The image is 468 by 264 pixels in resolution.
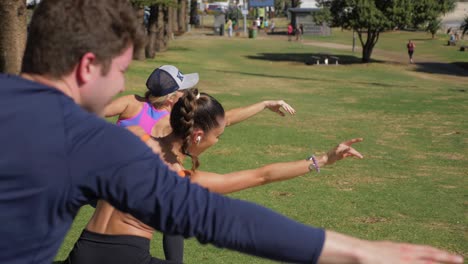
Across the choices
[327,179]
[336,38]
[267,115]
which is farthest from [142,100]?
[336,38]

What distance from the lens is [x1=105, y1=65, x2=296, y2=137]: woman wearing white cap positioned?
5.48 meters

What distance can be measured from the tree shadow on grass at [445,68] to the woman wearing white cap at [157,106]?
30502 millimetres

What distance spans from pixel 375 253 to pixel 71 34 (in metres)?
1.06

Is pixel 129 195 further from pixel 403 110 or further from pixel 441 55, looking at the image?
pixel 441 55

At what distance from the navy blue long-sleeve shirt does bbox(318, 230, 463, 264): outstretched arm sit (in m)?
0.04

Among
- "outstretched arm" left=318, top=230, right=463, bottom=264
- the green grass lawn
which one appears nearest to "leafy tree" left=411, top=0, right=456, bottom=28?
the green grass lawn

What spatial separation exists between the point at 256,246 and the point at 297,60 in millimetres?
40266

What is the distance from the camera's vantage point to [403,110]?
61.4ft

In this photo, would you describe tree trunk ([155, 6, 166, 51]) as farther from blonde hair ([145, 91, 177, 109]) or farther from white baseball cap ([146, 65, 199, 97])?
white baseball cap ([146, 65, 199, 97])

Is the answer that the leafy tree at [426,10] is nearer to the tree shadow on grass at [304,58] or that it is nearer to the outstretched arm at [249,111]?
the tree shadow on grass at [304,58]

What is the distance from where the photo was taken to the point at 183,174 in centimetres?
398

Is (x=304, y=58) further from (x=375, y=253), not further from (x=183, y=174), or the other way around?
(x=375, y=253)

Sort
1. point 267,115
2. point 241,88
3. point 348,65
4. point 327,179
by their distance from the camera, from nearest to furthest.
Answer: point 327,179
point 267,115
point 241,88
point 348,65

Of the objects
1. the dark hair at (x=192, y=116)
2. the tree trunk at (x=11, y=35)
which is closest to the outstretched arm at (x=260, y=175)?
the dark hair at (x=192, y=116)
